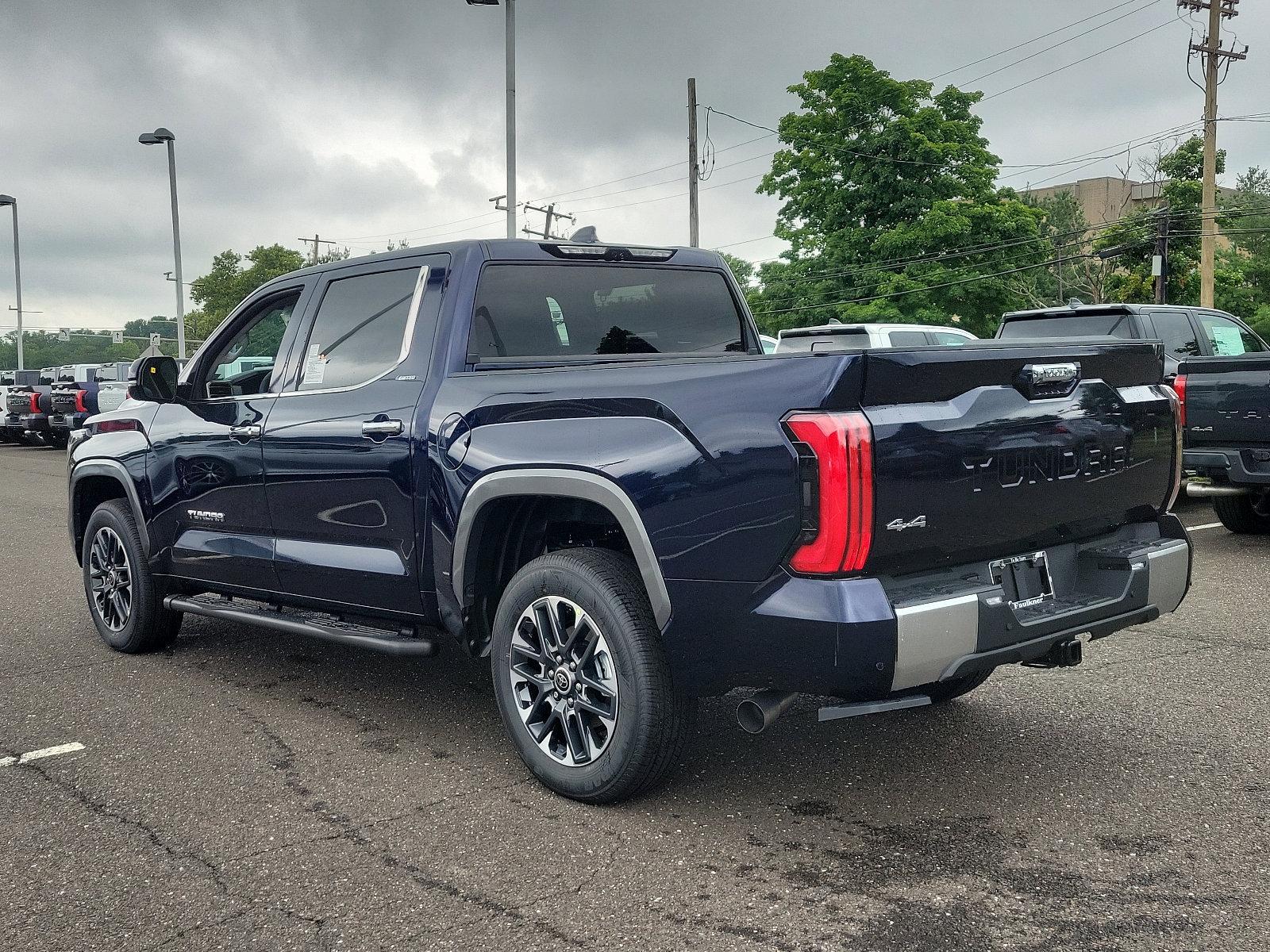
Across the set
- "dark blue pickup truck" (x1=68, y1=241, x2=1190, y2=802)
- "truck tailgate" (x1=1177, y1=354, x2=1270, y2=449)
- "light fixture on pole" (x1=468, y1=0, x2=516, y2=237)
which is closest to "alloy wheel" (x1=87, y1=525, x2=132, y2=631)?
"dark blue pickup truck" (x1=68, y1=241, x2=1190, y2=802)

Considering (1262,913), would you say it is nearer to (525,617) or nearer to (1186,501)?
(525,617)

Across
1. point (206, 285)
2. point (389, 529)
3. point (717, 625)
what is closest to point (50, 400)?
point (389, 529)

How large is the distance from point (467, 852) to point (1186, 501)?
36.6 feet

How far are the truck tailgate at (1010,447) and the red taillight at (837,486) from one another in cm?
4

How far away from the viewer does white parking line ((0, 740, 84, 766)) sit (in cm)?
447

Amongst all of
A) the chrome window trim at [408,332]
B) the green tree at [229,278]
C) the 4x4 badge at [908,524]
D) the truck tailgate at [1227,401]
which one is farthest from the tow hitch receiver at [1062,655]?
the green tree at [229,278]

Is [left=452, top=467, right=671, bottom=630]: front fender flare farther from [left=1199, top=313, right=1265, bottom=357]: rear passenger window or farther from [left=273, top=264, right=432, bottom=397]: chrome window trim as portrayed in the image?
[left=1199, top=313, right=1265, bottom=357]: rear passenger window

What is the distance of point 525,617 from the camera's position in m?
4.04

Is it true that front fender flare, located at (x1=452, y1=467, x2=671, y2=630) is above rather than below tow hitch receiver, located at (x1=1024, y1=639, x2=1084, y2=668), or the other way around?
above

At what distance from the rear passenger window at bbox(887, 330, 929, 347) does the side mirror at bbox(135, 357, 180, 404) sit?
388 inches

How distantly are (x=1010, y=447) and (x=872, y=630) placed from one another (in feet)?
2.63

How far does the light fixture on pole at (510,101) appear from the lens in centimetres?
2059

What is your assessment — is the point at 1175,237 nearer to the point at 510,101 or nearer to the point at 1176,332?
the point at 510,101

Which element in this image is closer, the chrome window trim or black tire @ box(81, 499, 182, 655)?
the chrome window trim
